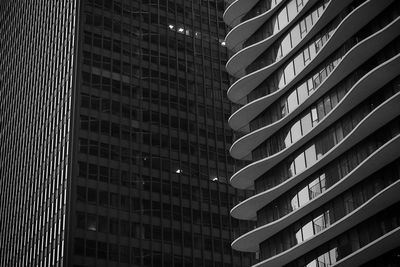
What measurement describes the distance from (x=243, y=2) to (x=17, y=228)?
2132 inches

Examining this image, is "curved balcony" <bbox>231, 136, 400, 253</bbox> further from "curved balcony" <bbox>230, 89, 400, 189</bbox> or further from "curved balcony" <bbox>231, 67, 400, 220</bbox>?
"curved balcony" <bbox>230, 89, 400, 189</bbox>

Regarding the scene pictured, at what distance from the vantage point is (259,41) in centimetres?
7619

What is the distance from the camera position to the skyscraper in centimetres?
5625

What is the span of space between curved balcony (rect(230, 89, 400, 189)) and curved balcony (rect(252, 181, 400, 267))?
558cm

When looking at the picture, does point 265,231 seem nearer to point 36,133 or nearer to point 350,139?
point 350,139

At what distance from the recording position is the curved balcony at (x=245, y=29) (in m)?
74.3

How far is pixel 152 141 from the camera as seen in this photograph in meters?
109

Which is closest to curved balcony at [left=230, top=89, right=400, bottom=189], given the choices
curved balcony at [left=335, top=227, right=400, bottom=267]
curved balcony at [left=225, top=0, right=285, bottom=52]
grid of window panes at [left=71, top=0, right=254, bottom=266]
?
curved balcony at [left=335, top=227, right=400, bottom=267]

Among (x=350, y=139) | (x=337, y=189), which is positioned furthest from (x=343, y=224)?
(x=350, y=139)

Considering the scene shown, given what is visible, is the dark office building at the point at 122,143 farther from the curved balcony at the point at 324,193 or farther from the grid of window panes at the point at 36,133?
the curved balcony at the point at 324,193

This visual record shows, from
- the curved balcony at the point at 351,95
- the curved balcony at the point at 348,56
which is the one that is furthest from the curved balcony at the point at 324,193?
the curved balcony at the point at 348,56

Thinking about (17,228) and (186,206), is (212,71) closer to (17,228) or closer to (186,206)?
(186,206)

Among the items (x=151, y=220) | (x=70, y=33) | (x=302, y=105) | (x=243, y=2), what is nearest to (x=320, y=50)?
(x=302, y=105)

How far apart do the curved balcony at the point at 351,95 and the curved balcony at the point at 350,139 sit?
2746 millimetres
